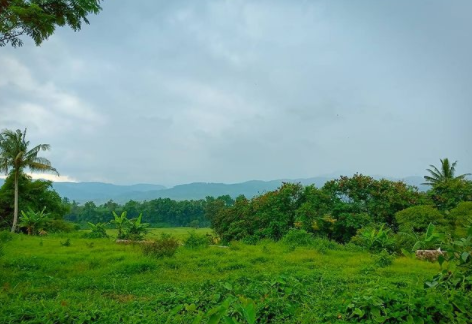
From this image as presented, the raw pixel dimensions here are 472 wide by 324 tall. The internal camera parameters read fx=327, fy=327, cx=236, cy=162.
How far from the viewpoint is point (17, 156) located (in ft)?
72.5

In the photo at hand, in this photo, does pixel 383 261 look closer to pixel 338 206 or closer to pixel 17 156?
pixel 338 206

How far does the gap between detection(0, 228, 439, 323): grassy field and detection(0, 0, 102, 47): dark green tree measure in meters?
5.37

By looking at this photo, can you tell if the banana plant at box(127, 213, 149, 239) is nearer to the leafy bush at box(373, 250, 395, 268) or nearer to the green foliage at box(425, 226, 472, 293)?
the leafy bush at box(373, 250, 395, 268)

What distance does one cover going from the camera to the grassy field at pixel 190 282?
3.21 meters

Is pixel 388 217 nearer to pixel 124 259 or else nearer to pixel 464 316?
pixel 124 259

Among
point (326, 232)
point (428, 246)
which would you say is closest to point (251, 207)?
point (326, 232)

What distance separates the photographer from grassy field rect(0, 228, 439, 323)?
321 centimetres

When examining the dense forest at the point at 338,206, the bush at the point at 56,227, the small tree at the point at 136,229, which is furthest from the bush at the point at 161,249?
the bush at the point at 56,227

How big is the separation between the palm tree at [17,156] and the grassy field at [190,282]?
11183 millimetres

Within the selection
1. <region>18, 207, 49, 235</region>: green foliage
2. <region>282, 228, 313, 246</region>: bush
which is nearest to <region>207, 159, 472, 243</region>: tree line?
<region>282, 228, 313, 246</region>: bush

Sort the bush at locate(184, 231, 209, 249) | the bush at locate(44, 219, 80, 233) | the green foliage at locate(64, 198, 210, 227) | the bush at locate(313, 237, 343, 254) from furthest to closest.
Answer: the green foliage at locate(64, 198, 210, 227), the bush at locate(44, 219, 80, 233), the bush at locate(184, 231, 209, 249), the bush at locate(313, 237, 343, 254)

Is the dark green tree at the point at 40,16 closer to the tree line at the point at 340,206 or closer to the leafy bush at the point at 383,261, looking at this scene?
the leafy bush at the point at 383,261

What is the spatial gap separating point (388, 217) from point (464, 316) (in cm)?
1777

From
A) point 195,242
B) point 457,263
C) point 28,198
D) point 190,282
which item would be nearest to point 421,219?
point 195,242
